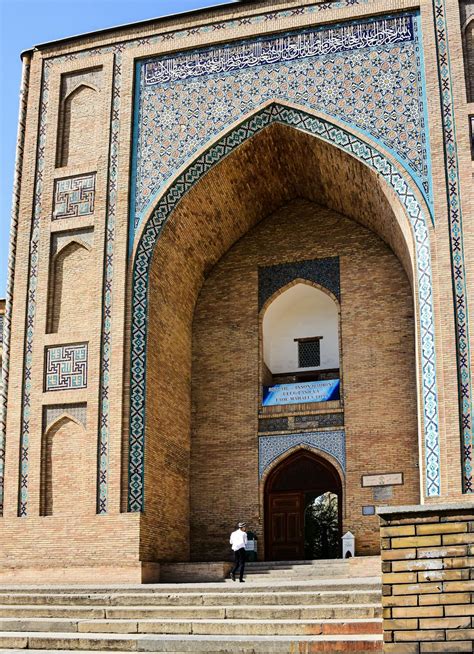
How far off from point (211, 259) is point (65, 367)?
7.96 ft

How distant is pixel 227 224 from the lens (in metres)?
11.2

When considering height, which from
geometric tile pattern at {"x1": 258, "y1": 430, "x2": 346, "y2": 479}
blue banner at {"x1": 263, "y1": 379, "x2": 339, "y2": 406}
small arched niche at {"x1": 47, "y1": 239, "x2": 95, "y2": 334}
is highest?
small arched niche at {"x1": 47, "y1": 239, "x2": 95, "y2": 334}

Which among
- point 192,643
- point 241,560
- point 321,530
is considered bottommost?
point 192,643

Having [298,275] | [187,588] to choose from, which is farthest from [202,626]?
[298,275]

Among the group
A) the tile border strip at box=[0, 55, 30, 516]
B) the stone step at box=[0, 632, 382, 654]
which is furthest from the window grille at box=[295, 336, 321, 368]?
the stone step at box=[0, 632, 382, 654]

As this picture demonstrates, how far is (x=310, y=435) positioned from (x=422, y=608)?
603 centimetres

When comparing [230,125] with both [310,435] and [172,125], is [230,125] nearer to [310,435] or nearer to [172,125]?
[172,125]

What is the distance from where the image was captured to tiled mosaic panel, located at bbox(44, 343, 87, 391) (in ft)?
32.6

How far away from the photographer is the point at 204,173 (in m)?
10.3

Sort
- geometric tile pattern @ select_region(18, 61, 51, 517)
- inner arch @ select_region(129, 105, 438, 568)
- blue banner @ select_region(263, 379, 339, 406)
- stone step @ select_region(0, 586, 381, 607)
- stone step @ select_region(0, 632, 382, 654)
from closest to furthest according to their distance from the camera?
stone step @ select_region(0, 632, 382, 654) → stone step @ select_region(0, 586, 381, 607) → inner arch @ select_region(129, 105, 438, 568) → geometric tile pattern @ select_region(18, 61, 51, 517) → blue banner @ select_region(263, 379, 339, 406)

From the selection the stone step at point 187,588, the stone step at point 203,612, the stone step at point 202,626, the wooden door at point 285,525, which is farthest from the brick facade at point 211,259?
the stone step at point 202,626

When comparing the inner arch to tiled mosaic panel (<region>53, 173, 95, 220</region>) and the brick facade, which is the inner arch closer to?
the brick facade

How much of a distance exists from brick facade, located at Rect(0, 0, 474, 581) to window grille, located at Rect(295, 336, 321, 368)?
2.02 ft

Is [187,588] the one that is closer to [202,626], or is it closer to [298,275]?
[202,626]
